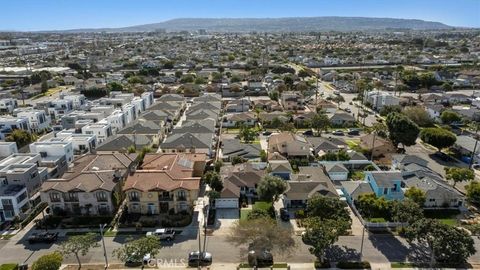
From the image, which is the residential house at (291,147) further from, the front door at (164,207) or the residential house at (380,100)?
the residential house at (380,100)

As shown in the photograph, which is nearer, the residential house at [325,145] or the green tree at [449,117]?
the residential house at [325,145]

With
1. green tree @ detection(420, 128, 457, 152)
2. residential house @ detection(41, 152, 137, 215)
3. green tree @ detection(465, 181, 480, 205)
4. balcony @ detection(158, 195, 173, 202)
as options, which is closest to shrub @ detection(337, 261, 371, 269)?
balcony @ detection(158, 195, 173, 202)

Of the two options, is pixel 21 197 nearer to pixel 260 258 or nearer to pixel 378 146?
pixel 260 258

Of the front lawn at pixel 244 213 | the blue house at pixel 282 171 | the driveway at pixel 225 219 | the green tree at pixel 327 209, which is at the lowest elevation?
the driveway at pixel 225 219

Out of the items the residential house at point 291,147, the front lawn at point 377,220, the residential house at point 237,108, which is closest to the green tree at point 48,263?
the front lawn at point 377,220

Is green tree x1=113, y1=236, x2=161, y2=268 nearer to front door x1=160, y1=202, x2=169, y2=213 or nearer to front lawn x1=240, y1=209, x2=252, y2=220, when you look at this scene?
front door x1=160, y1=202, x2=169, y2=213

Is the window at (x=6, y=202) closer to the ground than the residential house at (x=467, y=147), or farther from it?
farther from it

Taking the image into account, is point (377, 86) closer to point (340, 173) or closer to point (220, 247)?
point (340, 173)
